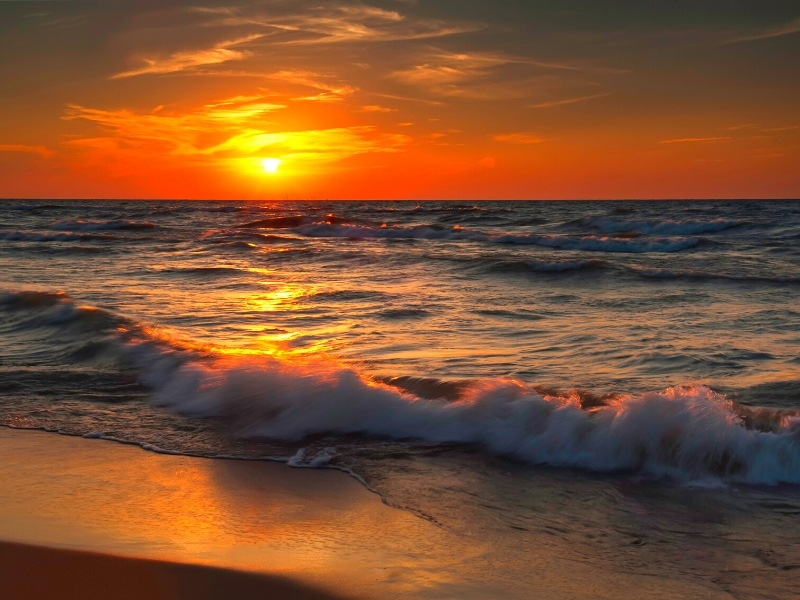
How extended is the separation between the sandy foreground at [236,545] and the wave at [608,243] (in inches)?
825

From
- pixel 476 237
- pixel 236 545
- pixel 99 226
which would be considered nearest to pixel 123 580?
pixel 236 545

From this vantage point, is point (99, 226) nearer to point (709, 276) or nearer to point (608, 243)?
point (608, 243)

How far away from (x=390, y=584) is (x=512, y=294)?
1033 centimetres

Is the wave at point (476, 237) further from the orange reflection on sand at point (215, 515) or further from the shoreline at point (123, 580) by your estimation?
the shoreline at point (123, 580)

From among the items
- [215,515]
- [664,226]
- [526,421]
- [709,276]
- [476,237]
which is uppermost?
[664,226]

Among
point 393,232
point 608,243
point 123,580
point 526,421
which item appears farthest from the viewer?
point 393,232

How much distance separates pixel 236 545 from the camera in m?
3.57

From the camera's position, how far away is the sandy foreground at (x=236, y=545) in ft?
10.3

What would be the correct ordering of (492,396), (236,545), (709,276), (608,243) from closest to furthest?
(236,545)
(492,396)
(709,276)
(608,243)

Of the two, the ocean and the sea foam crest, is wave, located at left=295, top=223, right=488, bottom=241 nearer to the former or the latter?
the ocean

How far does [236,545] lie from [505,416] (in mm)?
2462

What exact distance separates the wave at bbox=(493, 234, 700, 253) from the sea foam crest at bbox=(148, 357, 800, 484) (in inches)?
751

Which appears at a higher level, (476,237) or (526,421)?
(476,237)

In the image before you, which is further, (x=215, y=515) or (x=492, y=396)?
(x=492, y=396)
